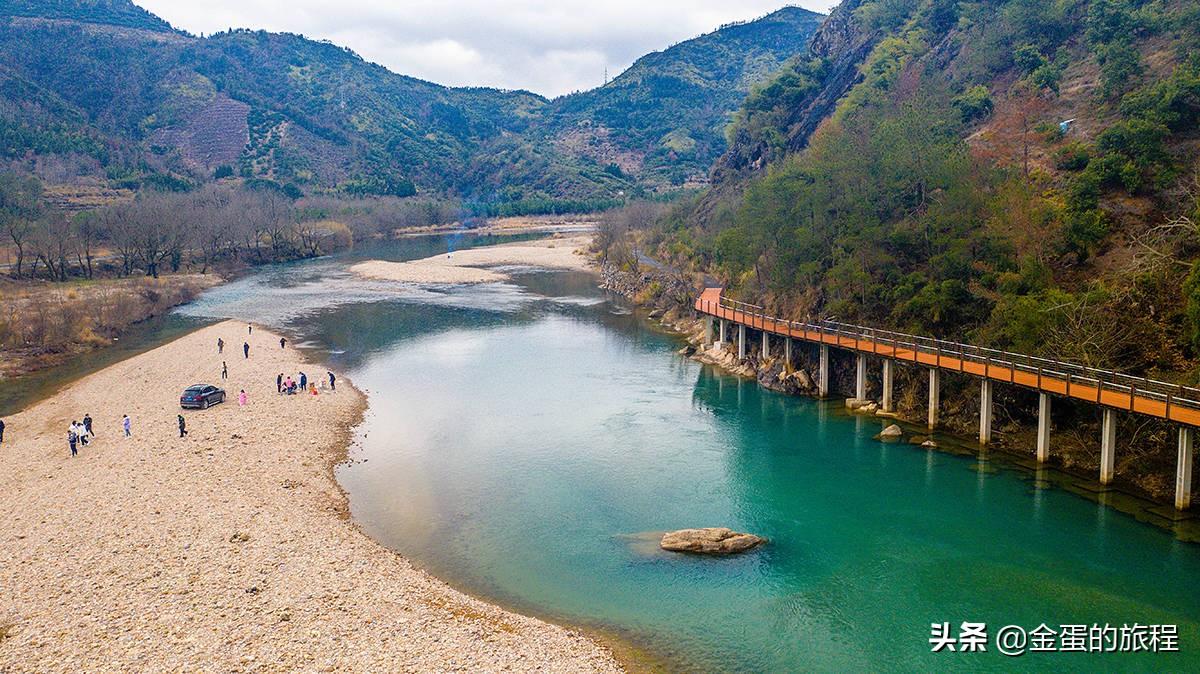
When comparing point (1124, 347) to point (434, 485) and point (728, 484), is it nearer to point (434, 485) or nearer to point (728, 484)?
point (728, 484)

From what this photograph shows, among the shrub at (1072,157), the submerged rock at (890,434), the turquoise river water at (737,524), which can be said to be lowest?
the turquoise river water at (737,524)

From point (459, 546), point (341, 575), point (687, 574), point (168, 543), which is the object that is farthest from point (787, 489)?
point (168, 543)

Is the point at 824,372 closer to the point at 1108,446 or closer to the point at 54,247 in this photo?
the point at 1108,446

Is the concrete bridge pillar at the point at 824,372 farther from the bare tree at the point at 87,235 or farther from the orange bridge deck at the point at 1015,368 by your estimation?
the bare tree at the point at 87,235

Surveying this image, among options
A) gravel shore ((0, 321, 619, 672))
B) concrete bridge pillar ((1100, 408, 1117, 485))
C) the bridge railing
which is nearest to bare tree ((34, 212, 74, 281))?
gravel shore ((0, 321, 619, 672))

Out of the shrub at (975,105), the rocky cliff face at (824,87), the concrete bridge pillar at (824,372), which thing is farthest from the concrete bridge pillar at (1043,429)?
the rocky cliff face at (824,87)

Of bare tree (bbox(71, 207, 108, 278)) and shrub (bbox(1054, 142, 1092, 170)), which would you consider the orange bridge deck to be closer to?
Answer: shrub (bbox(1054, 142, 1092, 170))
